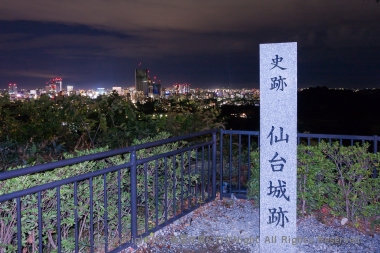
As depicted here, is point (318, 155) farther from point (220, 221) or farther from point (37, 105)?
point (37, 105)

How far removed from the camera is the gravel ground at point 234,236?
4109 millimetres

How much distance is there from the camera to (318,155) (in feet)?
15.7

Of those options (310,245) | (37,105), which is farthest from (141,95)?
(310,245)

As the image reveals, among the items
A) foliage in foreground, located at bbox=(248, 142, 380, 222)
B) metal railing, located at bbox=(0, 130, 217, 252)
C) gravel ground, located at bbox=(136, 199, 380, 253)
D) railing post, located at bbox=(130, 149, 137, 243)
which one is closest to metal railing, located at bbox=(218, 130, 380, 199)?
foliage in foreground, located at bbox=(248, 142, 380, 222)

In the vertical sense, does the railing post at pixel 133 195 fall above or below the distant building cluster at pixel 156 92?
below

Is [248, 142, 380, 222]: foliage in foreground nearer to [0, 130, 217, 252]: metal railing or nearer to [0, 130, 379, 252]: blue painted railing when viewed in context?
[0, 130, 379, 252]: blue painted railing

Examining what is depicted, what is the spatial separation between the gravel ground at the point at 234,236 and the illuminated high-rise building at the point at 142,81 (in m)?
5.92

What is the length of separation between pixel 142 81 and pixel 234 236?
710 centimetres

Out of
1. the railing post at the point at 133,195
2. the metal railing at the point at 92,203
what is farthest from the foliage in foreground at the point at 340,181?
the railing post at the point at 133,195

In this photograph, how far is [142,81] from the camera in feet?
35.4

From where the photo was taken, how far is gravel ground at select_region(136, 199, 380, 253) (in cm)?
411

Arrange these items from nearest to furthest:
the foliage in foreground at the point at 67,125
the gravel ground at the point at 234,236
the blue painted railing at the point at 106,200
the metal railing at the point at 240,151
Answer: the blue painted railing at the point at 106,200, the gravel ground at the point at 234,236, the metal railing at the point at 240,151, the foliage in foreground at the point at 67,125

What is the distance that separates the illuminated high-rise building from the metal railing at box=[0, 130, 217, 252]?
5.45m

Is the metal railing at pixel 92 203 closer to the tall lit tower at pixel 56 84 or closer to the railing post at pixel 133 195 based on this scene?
the railing post at pixel 133 195
